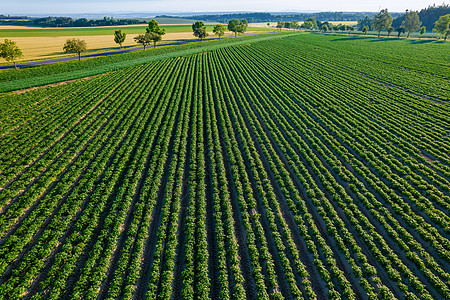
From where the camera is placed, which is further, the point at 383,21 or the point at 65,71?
the point at 383,21

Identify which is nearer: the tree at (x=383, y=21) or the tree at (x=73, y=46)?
the tree at (x=73, y=46)

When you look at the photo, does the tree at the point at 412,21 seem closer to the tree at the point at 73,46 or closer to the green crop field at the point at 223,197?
the green crop field at the point at 223,197

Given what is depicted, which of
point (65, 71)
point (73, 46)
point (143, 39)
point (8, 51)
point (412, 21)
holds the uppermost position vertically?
point (412, 21)

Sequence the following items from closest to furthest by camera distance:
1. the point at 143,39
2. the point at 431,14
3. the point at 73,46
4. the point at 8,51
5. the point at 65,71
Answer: the point at 8,51
the point at 65,71
the point at 73,46
the point at 143,39
the point at 431,14

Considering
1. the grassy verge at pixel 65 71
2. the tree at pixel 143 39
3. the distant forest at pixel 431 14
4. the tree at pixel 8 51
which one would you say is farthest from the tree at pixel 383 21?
the tree at pixel 8 51

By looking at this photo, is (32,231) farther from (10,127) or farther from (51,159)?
(10,127)

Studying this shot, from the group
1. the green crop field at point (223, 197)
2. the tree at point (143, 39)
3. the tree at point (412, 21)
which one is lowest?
the green crop field at point (223, 197)

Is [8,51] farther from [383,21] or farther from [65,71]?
[383,21]

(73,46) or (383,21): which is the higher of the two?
(383,21)

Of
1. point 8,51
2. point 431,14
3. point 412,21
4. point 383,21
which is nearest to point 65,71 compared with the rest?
point 8,51
